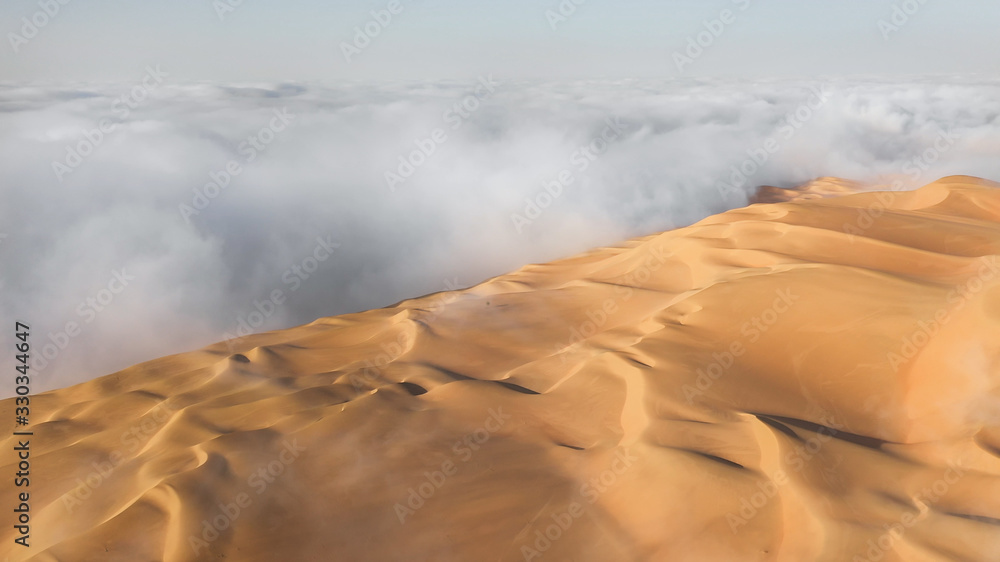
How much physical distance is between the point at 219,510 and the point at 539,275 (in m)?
7.58

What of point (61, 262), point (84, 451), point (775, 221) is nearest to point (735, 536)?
point (84, 451)
